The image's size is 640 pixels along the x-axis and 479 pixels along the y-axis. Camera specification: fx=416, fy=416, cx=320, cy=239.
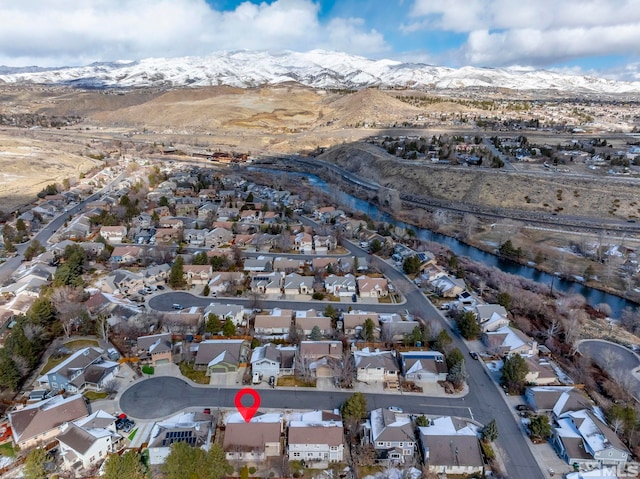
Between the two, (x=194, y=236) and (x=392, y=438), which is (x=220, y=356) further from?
(x=194, y=236)

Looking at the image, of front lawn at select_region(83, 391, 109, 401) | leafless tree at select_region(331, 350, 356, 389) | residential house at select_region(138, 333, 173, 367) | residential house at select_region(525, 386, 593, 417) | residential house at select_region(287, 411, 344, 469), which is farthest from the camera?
residential house at select_region(138, 333, 173, 367)


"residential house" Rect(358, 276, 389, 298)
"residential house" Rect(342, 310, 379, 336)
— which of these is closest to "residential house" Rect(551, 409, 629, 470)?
"residential house" Rect(342, 310, 379, 336)

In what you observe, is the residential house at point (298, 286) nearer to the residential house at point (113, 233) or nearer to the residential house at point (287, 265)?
the residential house at point (287, 265)

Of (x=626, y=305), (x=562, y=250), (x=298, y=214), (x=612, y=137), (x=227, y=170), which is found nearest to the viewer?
(x=626, y=305)

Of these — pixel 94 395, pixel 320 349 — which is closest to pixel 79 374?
pixel 94 395

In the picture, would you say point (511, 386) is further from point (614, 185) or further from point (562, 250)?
point (614, 185)

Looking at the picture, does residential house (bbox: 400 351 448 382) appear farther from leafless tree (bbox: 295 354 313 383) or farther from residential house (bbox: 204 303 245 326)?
residential house (bbox: 204 303 245 326)

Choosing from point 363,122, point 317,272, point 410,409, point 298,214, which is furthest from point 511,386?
point 363,122
